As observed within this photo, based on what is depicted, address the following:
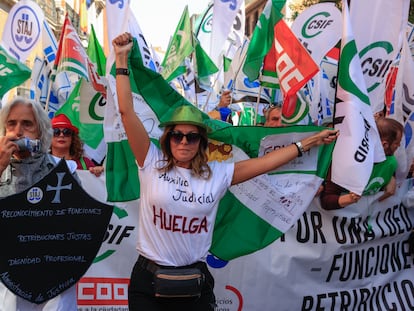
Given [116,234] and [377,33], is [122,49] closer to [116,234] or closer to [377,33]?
[116,234]

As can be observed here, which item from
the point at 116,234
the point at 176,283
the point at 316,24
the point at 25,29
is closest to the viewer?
the point at 176,283

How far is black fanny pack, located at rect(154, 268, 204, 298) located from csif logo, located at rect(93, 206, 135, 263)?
128cm

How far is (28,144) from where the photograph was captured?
114 inches

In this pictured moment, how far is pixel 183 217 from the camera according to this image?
9.66 feet

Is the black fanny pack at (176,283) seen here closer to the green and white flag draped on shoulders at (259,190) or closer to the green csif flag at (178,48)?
the green and white flag draped on shoulders at (259,190)

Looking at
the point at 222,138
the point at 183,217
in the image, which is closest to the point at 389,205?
the point at 222,138

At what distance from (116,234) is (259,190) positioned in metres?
1.19

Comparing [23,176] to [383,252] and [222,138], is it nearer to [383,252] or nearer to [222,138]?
[222,138]

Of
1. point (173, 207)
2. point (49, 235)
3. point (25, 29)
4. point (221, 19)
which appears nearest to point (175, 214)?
point (173, 207)

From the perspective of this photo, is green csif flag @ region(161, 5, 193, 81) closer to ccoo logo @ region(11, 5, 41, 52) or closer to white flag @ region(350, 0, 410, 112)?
white flag @ region(350, 0, 410, 112)

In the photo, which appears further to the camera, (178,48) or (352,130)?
(178,48)

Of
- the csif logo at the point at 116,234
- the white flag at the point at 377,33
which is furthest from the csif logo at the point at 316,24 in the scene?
the csif logo at the point at 116,234

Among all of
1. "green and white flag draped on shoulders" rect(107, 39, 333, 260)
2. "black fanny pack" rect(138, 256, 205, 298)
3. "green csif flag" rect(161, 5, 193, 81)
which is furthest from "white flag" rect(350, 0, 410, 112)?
"black fanny pack" rect(138, 256, 205, 298)

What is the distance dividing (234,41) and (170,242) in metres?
7.06
